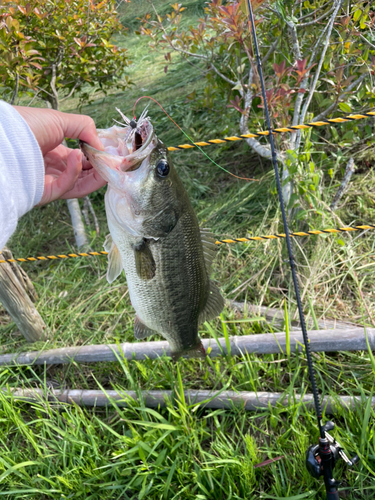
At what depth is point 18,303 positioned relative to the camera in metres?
2.76

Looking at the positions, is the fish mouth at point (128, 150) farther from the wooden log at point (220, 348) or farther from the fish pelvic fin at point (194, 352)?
the wooden log at point (220, 348)

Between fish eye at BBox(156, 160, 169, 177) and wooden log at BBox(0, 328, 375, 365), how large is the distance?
141cm

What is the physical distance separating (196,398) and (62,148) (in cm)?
168

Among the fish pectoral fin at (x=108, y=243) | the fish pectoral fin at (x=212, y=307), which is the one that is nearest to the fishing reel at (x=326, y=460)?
the fish pectoral fin at (x=212, y=307)

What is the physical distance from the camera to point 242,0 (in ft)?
7.97

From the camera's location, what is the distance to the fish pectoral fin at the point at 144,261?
1.34 meters

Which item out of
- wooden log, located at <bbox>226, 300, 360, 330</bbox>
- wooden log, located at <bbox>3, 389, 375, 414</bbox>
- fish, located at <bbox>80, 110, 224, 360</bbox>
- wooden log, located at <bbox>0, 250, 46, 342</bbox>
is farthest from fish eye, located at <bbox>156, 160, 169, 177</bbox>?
wooden log, located at <bbox>0, 250, 46, 342</bbox>

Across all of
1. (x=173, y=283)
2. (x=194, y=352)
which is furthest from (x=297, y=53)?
(x=194, y=352)

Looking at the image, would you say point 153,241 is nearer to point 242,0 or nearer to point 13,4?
point 242,0

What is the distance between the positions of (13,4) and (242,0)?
6.74ft

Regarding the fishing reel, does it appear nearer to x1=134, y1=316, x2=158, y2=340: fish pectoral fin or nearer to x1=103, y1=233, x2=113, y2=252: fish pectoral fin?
x1=134, y1=316, x2=158, y2=340: fish pectoral fin

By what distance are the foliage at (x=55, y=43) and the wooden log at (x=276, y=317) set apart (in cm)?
255

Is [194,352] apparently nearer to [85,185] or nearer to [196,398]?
A: [196,398]

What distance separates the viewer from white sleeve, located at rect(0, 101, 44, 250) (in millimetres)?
1161
